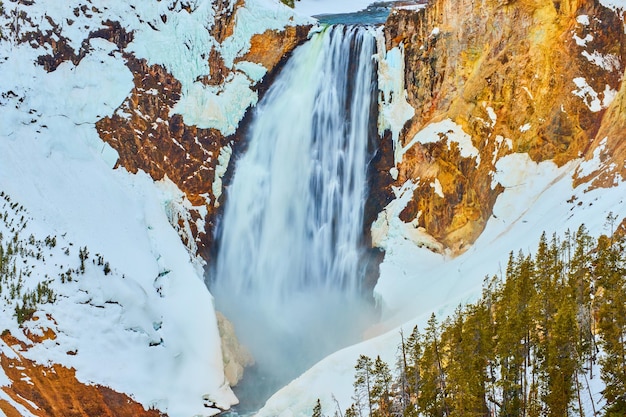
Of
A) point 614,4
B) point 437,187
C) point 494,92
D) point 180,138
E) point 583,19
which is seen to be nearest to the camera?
point 614,4

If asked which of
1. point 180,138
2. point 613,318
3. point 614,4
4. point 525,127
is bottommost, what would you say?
point 613,318

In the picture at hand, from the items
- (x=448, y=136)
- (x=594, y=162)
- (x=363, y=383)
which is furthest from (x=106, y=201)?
(x=594, y=162)

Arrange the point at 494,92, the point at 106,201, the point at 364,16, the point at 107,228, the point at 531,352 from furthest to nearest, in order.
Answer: the point at 364,16 → the point at 494,92 → the point at 106,201 → the point at 107,228 → the point at 531,352

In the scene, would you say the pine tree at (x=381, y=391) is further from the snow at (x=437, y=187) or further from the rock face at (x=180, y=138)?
the rock face at (x=180, y=138)

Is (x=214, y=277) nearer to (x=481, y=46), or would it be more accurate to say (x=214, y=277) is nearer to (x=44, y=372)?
(x=44, y=372)

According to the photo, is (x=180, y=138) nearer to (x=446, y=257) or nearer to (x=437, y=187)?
(x=437, y=187)

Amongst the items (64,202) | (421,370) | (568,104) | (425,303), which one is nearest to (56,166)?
(64,202)

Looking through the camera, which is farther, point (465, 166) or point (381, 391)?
point (465, 166)
